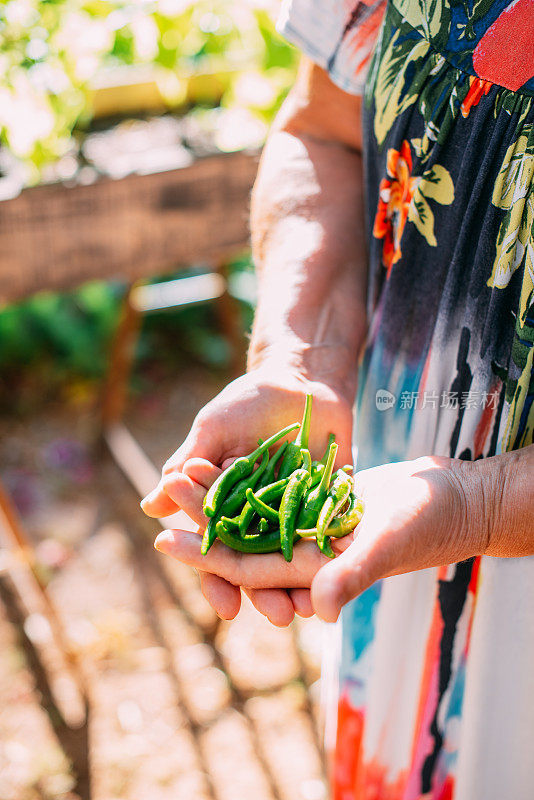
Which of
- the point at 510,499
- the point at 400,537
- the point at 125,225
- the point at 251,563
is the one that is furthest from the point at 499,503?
the point at 125,225

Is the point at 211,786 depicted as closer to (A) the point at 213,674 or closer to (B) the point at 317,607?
(A) the point at 213,674

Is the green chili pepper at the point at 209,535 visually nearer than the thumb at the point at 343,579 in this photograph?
No

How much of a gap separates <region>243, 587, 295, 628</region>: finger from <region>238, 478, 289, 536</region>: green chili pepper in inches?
4.8

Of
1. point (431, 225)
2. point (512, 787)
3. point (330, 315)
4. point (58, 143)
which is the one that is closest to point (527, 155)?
point (431, 225)

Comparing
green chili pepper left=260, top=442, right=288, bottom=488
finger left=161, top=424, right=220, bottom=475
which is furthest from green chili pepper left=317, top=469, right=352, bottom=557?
finger left=161, top=424, right=220, bottom=475

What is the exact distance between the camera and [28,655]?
2652 millimetres

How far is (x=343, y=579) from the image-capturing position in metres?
0.92

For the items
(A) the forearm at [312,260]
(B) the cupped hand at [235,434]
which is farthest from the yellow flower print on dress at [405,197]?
(B) the cupped hand at [235,434]

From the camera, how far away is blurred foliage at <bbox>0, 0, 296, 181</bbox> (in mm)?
2447

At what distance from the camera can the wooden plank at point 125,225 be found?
234 cm

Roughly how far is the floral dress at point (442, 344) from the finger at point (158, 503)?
39 cm

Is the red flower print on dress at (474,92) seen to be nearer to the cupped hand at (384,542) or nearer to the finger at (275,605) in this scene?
the cupped hand at (384,542)

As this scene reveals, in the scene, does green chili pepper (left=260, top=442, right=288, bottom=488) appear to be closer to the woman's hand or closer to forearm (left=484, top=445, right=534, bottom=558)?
the woman's hand

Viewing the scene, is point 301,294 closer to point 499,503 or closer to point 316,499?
point 316,499
